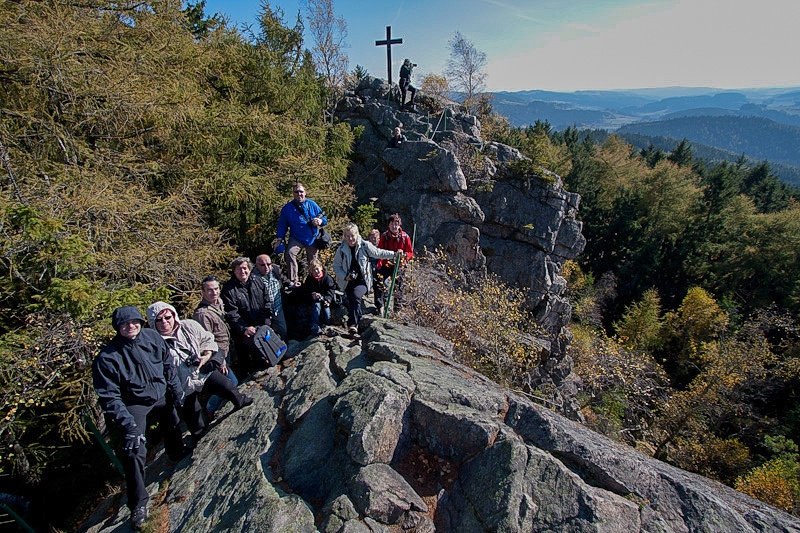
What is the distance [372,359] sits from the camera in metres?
5.55

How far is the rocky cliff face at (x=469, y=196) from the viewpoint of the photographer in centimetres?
1493

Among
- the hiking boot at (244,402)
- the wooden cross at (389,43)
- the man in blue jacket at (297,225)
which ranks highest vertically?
the wooden cross at (389,43)

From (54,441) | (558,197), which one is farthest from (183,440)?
(558,197)

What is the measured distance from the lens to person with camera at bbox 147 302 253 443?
14.7 ft

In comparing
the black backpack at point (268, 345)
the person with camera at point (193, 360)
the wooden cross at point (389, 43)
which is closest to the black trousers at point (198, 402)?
the person with camera at point (193, 360)

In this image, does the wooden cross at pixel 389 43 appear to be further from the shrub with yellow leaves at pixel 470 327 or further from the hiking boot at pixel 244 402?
the hiking boot at pixel 244 402

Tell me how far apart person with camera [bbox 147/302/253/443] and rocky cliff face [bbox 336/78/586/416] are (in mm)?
10431

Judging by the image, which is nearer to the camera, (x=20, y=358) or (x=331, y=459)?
(x=331, y=459)

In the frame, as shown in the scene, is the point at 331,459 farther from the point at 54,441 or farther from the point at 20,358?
the point at 54,441

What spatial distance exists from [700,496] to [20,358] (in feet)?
25.0

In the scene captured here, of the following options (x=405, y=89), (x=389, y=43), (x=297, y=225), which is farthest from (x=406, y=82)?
(x=297, y=225)

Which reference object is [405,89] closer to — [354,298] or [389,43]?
[389,43]

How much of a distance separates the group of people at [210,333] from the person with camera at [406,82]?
11886 mm

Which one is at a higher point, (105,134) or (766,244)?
(105,134)
